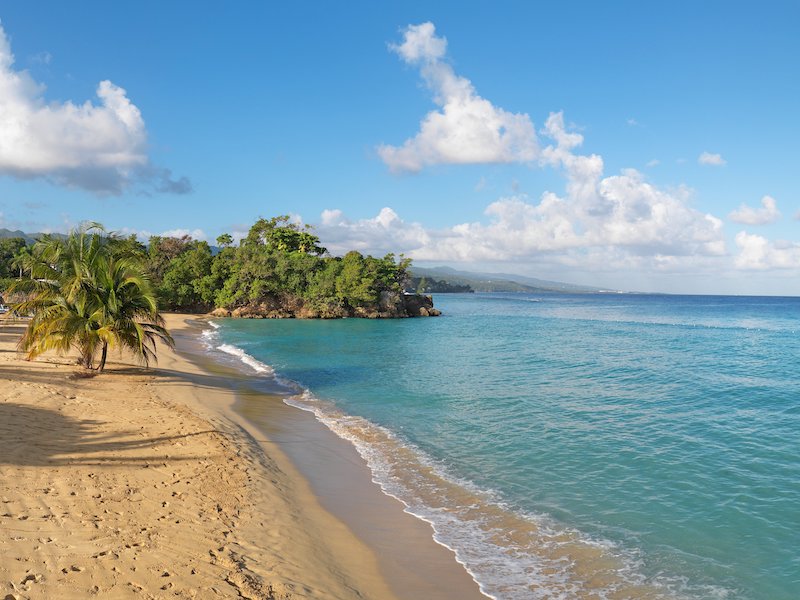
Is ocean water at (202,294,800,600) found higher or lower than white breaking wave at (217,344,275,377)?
higher

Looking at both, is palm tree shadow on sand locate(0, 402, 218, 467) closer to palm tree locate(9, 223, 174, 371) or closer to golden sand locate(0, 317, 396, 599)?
golden sand locate(0, 317, 396, 599)

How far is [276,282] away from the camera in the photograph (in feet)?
235

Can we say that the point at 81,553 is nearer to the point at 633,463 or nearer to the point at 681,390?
the point at 633,463

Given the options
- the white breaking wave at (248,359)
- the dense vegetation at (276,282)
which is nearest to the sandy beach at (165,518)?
the white breaking wave at (248,359)

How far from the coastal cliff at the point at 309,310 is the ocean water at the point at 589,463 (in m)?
42.1

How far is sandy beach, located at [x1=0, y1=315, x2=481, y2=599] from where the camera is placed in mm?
5793

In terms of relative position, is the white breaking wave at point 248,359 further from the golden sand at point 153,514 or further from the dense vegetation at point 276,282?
the dense vegetation at point 276,282

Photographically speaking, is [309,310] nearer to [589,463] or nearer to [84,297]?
[84,297]

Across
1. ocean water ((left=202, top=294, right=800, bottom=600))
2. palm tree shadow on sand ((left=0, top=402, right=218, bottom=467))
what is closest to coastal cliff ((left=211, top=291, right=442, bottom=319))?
ocean water ((left=202, top=294, right=800, bottom=600))

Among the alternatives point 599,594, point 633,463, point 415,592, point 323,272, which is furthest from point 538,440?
point 323,272

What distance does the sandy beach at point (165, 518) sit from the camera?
579cm

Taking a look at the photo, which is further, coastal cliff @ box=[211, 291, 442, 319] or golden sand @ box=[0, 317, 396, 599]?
coastal cliff @ box=[211, 291, 442, 319]

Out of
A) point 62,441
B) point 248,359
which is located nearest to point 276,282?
point 248,359

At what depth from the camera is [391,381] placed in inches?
933
